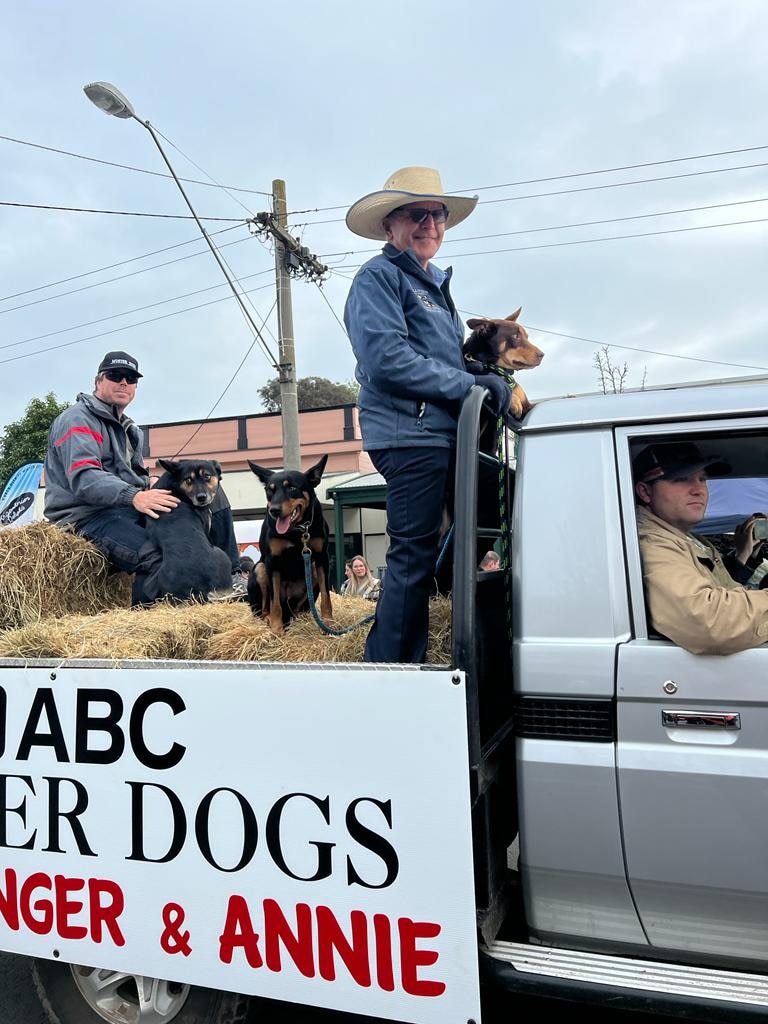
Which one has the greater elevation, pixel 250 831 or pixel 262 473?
pixel 262 473

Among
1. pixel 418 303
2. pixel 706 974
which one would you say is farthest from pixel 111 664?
pixel 706 974

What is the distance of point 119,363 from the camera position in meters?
4.09

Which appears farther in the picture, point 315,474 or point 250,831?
point 315,474

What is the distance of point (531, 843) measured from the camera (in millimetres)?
2098

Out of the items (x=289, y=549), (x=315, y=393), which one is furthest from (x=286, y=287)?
(x=315, y=393)

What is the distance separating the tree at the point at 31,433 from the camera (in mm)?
28844

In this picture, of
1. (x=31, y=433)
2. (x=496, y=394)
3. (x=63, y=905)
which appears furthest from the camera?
(x=31, y=433)

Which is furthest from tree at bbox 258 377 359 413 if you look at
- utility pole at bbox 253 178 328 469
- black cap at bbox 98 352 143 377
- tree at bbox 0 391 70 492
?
black cap at bbox 98 352 143 377

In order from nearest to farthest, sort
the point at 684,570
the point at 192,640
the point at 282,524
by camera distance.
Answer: the point at 684,570, the point at 192,640, the point at 282,524

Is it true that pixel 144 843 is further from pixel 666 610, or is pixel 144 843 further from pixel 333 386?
pixel 333 386

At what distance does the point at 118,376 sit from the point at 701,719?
3.39 meters

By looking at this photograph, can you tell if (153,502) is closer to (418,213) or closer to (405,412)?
(405,412)

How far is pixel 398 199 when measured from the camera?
2.84 m

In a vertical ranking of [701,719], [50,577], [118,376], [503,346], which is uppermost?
[118,376]
